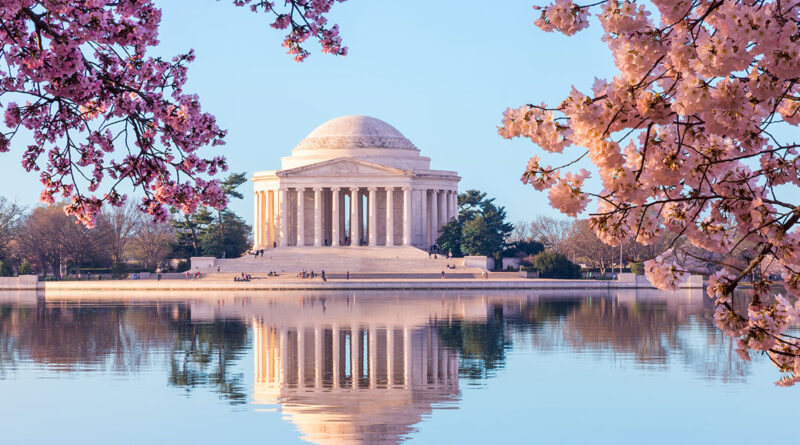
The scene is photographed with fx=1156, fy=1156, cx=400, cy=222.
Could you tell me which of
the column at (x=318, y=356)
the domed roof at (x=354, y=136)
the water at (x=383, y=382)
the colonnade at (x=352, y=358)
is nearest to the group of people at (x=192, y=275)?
the domed roof at (x=354, y=136)

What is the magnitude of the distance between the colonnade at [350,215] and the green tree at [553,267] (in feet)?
78.4

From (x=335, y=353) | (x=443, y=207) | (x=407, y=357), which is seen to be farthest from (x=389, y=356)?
(x=443, y=207)

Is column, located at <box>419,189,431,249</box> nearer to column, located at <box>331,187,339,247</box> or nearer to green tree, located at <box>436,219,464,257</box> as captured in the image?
green tree, located at <box>436,219,464,257</box>

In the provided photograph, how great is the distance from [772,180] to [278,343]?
26.5 meters

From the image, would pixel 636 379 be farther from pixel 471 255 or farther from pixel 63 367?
pixel 471 255

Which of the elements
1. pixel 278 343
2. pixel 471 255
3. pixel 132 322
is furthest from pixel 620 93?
pixel 471 255

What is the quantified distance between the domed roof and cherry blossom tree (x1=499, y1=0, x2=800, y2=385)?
385 feet

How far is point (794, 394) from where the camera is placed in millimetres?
24828

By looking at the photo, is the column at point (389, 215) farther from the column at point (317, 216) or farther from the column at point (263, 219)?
→ the column at point (263, 219)

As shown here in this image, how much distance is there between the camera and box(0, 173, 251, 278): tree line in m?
107

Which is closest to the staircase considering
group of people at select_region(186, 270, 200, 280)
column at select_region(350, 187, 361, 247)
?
group of people at select_region(186, 270, 200, 280)

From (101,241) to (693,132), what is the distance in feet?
351

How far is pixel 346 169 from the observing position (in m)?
121

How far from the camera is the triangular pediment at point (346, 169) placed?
4749 inches
